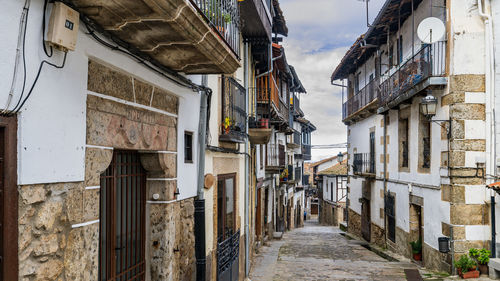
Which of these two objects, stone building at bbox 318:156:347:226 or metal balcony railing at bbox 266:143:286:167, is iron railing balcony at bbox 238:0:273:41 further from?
stone building at bbox 318:156:347:226

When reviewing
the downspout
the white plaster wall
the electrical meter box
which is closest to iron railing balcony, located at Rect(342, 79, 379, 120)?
the downspout

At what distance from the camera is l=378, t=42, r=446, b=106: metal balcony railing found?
32.8 feet

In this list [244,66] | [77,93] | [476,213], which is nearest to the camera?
[77,93]

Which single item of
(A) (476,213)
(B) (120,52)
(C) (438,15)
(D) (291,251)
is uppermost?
(C) (438,15)

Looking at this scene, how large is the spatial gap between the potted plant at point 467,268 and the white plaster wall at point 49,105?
831cm

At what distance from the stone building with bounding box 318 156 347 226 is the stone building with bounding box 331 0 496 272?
54.0 ft

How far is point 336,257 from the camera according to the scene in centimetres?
1333

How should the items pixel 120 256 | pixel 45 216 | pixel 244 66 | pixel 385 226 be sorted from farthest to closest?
pixel 385 226 < pixel 244 66 < pixel 120 256 < pixel 45 216

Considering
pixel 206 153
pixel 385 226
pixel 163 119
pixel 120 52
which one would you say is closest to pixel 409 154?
pixel 385 226

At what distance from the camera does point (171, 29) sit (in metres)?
3.69

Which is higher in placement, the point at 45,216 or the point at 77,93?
the point at 77,93

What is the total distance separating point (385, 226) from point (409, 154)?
3819mm

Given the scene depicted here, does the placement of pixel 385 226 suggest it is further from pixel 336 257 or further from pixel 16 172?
pixel 16 172

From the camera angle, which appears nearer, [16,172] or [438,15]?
[16,172]
